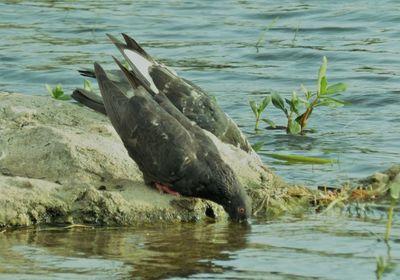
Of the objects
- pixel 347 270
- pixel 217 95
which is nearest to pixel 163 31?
pixel 217 95

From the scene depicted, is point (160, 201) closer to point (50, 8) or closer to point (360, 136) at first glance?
point (360, 136)

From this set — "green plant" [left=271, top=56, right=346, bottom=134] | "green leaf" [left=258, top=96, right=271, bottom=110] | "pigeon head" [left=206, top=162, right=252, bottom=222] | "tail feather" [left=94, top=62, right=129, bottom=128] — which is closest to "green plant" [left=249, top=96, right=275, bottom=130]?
"green leaf" [left=258, top=96, right=271, bottom=110]

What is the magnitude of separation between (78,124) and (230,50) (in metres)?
5.83

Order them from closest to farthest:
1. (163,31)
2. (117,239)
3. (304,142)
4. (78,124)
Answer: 1. (117,239)
2. (78,124)
3. (304,142)
4. (163,31)

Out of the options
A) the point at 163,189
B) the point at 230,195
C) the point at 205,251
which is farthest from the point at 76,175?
the point at 205,251

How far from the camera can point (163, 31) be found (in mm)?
15344

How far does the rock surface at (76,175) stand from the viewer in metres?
7.54

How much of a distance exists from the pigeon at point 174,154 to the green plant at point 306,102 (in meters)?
1.84

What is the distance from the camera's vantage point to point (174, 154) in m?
8.01

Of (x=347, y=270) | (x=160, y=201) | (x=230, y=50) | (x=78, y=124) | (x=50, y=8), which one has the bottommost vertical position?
(x=347, y=270)

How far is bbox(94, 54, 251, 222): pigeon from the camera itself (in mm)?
7910

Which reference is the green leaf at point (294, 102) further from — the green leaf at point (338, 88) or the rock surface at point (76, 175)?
the rock surface at point (76, 175)

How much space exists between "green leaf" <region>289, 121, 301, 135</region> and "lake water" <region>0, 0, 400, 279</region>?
8 centimetres

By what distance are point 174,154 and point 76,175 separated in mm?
659
